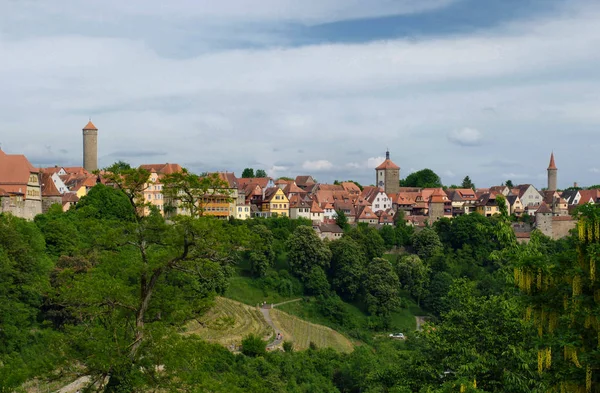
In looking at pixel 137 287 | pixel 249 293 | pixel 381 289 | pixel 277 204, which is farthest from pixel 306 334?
pixel 137 287

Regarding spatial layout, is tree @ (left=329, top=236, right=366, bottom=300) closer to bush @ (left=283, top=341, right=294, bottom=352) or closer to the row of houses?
the row of houses

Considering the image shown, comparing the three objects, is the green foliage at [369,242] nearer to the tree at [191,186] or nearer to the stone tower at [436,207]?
the stone tower at [436,207]

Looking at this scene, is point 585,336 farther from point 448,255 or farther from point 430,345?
point 448,255

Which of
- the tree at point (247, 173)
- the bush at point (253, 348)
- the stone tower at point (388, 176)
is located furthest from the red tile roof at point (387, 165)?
the bush at point (253, 348)

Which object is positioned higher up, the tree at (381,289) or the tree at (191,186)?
the tree at (191,186)

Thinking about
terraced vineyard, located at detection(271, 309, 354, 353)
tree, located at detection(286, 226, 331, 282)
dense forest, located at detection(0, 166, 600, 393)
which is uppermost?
dense forest, located at detection(0, 166, 600, 393)

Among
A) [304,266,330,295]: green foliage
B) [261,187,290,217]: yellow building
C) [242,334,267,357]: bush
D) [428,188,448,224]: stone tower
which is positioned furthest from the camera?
[428,188,448,224]: stone tower

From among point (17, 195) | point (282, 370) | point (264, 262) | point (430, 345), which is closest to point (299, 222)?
point (264, 262)

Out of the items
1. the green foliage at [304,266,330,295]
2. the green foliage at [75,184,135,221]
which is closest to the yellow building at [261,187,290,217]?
the green foliage at [304,266,330,295]
